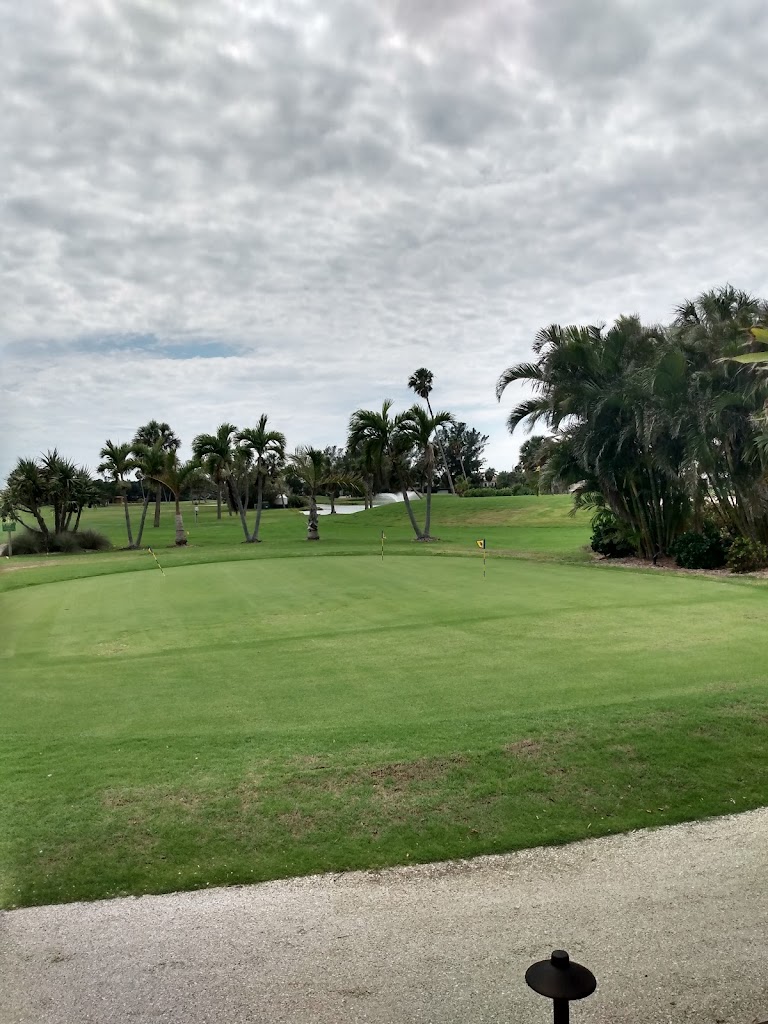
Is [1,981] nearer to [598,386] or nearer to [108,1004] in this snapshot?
[108,1004]

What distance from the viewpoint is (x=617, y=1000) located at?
10.3 ft

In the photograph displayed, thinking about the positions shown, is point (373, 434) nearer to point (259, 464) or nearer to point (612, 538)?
point (259, 464)

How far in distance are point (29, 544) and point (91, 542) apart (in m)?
3.24

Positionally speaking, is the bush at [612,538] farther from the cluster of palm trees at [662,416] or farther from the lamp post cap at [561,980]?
the lamp post cap at [561,980]

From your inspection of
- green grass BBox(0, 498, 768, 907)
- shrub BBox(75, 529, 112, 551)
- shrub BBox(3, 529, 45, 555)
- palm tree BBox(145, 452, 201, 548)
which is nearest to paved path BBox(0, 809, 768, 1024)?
green grass BBox(0, 498, 768, 907)

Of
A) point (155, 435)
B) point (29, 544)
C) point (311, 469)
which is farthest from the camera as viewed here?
point (155, 435)

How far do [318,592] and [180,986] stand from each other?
39.6 feet

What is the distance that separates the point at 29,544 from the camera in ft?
135

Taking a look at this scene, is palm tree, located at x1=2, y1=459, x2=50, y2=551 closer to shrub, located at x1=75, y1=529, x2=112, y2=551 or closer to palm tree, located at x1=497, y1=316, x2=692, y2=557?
shrub, located at x1=75, y1=529, x2=112, y2=551

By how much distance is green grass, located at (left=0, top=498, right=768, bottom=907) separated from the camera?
15.5 ft

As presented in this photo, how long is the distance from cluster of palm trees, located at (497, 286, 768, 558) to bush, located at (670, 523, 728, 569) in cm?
73

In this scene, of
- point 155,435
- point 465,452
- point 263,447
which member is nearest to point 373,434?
point 263,447

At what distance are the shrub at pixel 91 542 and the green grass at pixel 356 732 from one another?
30.1 meters

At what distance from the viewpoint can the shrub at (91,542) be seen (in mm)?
42188
